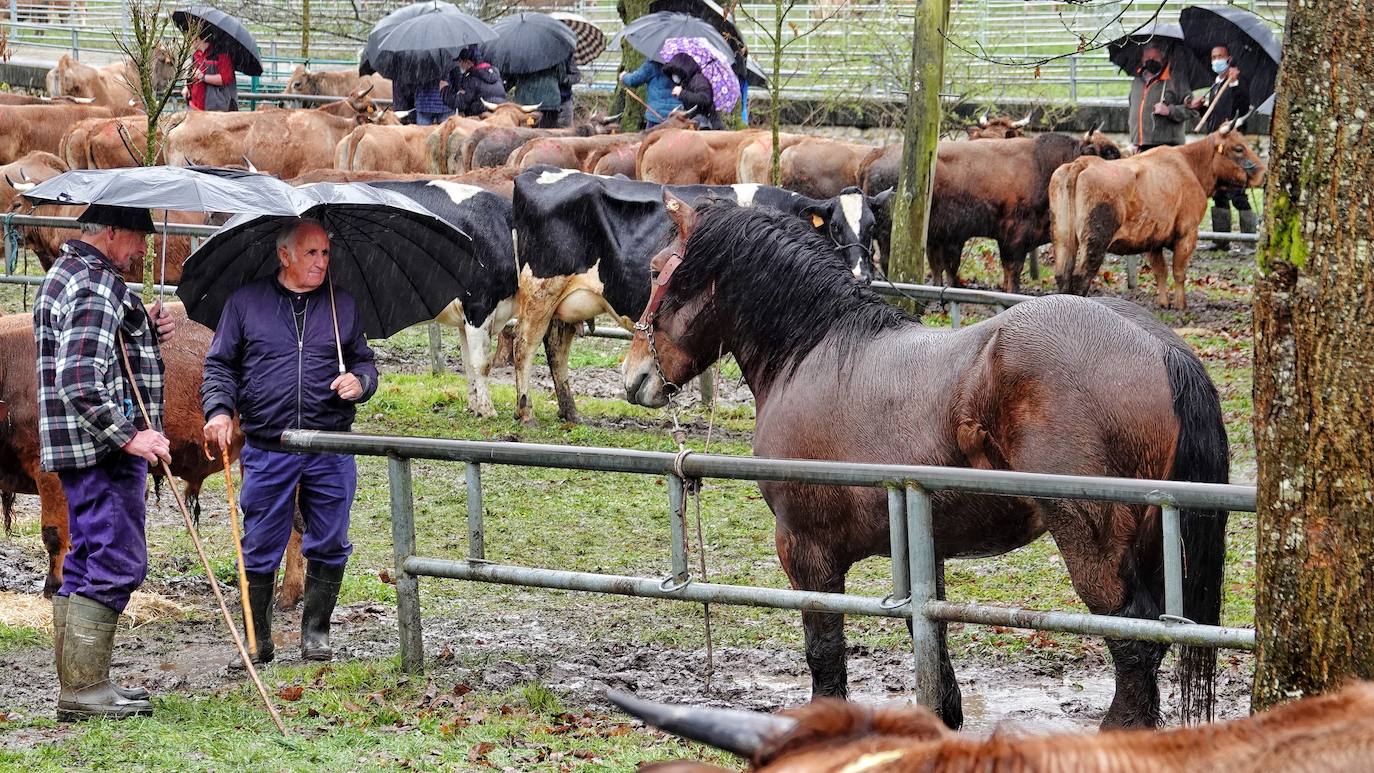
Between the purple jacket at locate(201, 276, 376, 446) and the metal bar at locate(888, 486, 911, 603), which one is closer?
the metal bar at locate(888, 486, 911, 603)

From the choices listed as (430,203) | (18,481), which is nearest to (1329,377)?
(18,481)

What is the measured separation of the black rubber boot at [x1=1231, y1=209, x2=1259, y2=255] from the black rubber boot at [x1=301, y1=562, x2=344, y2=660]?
14.8 metres

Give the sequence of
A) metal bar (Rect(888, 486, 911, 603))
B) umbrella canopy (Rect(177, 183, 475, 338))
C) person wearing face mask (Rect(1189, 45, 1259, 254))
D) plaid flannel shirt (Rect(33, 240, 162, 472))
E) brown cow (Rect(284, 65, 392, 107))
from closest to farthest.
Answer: metal bar (Rect(888, 486, 911, 603)) → plaid flannel shirt (Rect(33, 240, 162, 472)) → umbrella canopy (Rect(177, 183, 475, 338)) → person wearing face mask (Rect(1189, 45, 1259, 254)) → brown cow (Rect(284, 65, 392, 107))

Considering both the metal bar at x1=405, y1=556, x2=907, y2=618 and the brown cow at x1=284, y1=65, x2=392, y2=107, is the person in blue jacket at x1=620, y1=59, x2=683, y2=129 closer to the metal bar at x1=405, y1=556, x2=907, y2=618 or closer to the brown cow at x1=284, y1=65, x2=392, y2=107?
the brown cow at x1=284, y1=65, x2=392, y2=107

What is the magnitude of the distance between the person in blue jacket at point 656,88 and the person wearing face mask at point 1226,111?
7.20m

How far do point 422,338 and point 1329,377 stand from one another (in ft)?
46.1

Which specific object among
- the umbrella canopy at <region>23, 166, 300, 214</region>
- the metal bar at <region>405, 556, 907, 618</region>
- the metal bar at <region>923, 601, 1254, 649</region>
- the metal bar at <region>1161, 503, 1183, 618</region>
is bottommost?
the metal bar at <region>405, 556, 907, 618</region>

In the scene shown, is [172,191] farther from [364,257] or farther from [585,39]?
[585,39]

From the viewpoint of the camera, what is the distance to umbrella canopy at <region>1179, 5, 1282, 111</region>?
19266 mm

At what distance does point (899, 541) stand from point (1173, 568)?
0.96m

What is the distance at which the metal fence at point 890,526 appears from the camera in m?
4.85

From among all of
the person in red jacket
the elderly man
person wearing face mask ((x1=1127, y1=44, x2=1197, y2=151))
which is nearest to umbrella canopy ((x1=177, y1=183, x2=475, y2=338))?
the elderly man

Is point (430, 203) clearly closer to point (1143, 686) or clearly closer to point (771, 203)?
point (771, 203)

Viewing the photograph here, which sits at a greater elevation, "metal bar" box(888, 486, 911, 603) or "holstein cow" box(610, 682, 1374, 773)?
"holstein cow" box(610, 682, 1374, 773)
